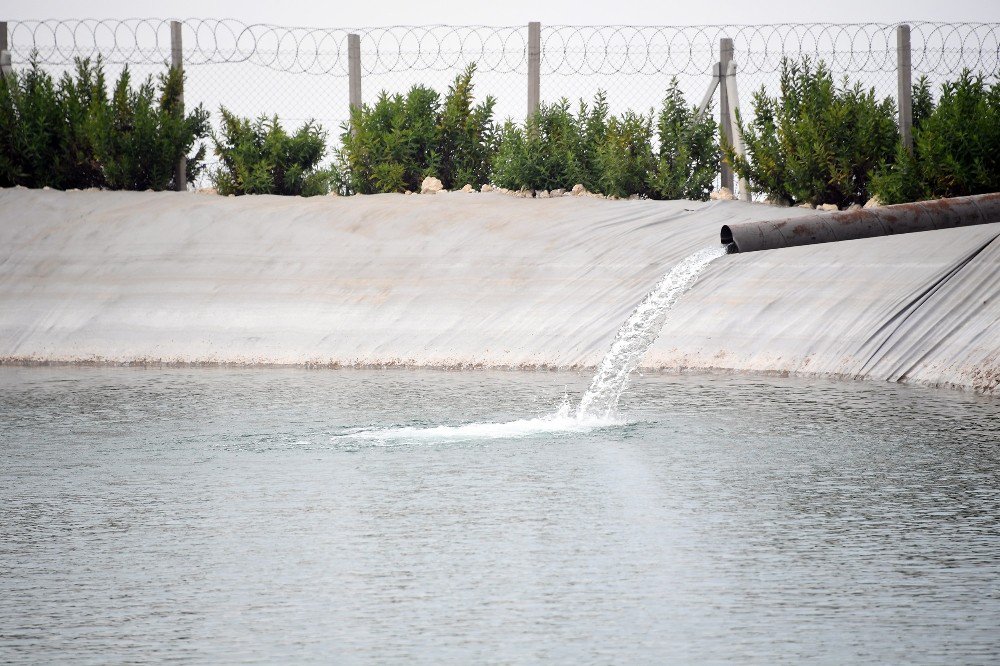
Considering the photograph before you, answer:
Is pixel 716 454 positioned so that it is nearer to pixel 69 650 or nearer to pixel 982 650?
pixel 982 650

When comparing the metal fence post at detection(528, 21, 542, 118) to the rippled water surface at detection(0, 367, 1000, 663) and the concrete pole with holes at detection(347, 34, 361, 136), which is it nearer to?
the concrete pole with holes at detection(347, 34, 361, 136)

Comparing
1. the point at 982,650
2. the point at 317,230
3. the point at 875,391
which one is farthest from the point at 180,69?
the point at 982,650

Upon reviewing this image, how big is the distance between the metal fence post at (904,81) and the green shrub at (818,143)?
23 centimetres

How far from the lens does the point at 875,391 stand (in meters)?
14.7

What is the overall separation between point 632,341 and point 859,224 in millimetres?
5953

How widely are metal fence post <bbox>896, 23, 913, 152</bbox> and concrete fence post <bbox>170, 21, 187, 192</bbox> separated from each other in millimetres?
11570

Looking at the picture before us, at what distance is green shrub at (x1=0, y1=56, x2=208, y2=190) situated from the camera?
24719 millimetres

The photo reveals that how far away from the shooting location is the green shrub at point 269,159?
24859 mm

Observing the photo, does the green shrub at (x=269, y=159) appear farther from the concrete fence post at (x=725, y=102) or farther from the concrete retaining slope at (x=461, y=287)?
the concrete fence post at (x=725, y=102)

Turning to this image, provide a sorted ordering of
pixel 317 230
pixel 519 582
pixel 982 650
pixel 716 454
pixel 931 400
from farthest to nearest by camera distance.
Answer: pixel 317 230 → pixel 931 400 → pixel 716 454 → pixel 519 582 → pixel 982 650

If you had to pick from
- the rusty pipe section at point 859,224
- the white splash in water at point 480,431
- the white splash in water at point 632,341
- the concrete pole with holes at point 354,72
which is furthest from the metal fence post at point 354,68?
the rusty pipe section at point 859,224

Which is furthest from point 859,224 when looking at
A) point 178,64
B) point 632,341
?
point 178,64

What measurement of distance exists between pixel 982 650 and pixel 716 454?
16.0 feet

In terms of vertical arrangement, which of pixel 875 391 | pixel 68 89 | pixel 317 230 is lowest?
pixel 875 391
